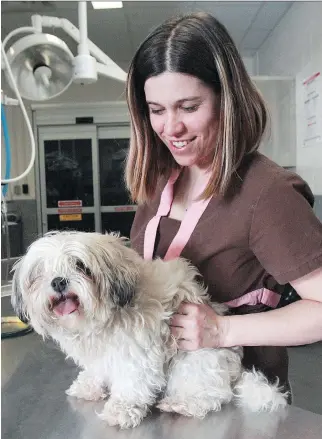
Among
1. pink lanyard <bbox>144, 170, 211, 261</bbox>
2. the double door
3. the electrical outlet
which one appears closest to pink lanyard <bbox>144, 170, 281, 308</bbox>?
pink lanyard <bbox>144, 170, 211, 261</bbox>

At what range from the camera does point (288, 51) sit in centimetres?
392

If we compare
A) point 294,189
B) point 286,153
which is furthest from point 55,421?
point 286,153

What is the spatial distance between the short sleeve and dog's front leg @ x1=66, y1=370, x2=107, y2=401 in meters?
0.45

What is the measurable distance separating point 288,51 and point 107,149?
93.7 inches

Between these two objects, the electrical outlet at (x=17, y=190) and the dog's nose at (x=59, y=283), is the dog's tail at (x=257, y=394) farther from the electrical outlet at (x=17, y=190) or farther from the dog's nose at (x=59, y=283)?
the electrical outlet at (x=17, y=190)

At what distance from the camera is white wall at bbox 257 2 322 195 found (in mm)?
3252

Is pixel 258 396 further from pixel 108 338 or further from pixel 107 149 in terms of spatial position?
pixel 107 149

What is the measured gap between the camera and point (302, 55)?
3.54 metres

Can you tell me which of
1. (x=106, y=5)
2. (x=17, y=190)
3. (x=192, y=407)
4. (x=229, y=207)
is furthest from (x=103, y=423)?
(x=17, y=190)

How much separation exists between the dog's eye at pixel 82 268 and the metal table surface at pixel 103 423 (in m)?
0.29

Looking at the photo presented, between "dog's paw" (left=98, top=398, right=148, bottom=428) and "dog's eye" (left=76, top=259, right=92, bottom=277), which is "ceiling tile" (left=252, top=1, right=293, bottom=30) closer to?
"dog's eye" (left=76, top=259, right=92, bottom=277)

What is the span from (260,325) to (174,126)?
1.40ft

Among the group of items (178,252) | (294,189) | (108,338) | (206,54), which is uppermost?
(206,54)

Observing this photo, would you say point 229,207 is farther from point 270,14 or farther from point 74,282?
point 270,14
